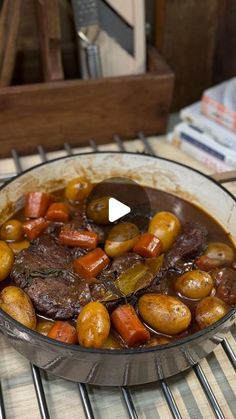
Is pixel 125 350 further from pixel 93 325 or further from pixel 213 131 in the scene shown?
pixel 213 131

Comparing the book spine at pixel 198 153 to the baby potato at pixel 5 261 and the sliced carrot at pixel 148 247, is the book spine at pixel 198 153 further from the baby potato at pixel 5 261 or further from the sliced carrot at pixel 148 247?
the baby potato at pixel 5 261

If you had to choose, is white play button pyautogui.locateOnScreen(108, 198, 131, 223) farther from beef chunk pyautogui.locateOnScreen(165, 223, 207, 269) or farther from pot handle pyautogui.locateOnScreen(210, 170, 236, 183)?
pot handle pyautogui.locateOnScreen(210, 170, 236, 183)

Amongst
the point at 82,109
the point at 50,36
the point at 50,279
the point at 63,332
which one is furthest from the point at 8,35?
the point at 63,332

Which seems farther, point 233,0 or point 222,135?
point 233,0

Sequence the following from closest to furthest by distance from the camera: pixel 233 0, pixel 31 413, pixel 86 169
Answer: pixel 31 413 → pixel 86 169 → pixel 233 0

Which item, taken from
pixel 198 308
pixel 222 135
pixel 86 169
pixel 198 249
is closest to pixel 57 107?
pixel 86 169

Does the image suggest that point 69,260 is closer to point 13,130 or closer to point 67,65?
point 13,130
